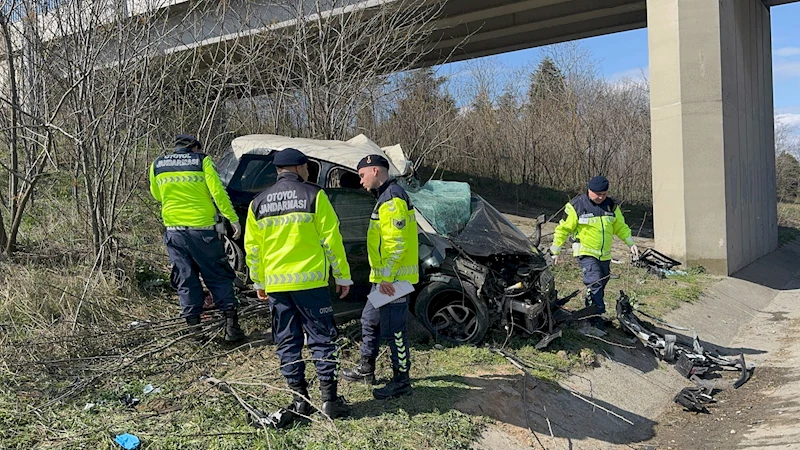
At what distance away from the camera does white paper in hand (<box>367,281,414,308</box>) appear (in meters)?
4.71

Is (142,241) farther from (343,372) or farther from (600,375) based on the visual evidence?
(600,375)

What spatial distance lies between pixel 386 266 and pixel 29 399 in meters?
2.70

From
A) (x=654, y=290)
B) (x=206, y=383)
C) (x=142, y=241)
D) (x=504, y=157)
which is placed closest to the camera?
(x=206, y=383)

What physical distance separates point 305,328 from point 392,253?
0.83 meters

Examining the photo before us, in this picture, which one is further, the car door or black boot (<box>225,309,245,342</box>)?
the car door

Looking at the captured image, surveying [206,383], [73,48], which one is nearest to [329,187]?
[206,383]

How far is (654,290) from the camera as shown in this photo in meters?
→ 10.1

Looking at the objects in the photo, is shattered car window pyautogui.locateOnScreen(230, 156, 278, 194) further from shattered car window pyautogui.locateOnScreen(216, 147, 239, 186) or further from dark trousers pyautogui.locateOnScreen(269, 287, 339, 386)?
dark trousers pyautogui.locateOnScreen(269, 287, 339, 386)

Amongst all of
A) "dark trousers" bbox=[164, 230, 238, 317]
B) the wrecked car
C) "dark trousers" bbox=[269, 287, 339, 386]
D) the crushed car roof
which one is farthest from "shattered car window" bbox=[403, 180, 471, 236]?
"dark trousers" bbox=[269, 287, 339, 386]

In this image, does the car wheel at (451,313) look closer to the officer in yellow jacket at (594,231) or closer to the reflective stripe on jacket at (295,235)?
the officer in yellow jacket at (594,231)

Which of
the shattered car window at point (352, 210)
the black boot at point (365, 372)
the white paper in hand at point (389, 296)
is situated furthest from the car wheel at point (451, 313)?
the white paper in hand at point (389, 296)

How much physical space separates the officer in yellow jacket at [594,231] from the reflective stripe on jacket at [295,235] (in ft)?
11.5

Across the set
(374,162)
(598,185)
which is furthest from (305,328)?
(598,185)

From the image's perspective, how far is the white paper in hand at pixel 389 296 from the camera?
4.71 meters
